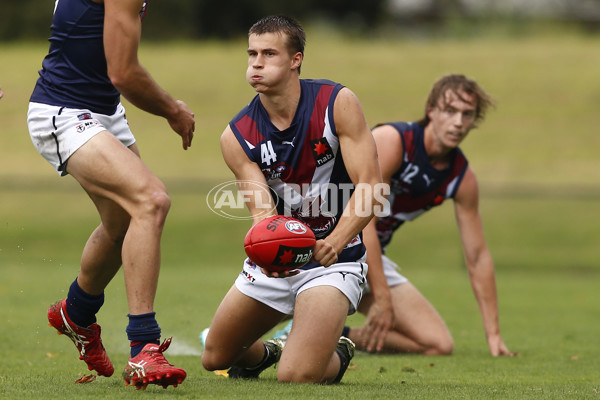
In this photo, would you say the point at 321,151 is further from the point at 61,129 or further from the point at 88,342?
the point at 88,342

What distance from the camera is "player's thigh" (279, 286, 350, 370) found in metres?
4.72

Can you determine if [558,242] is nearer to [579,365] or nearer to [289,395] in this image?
[579,365]

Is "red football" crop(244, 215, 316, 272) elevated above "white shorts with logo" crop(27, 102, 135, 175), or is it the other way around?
"white shorts with logo" crop(27, 102, 135, 175)

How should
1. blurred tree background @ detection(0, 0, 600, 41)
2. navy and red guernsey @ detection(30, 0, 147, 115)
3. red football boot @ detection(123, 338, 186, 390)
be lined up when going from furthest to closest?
blurred tree background @ detection(0, 0, 600, 41) → navy and red guernsey @ detection(30, 0, 147, 115) → red football boot @ detection(123, 338, 186, 390)

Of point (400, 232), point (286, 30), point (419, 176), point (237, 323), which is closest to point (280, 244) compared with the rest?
point (237, 323)

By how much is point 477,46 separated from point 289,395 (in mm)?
31981

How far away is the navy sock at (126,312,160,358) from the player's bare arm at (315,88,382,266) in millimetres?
984

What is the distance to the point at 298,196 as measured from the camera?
5004 mm

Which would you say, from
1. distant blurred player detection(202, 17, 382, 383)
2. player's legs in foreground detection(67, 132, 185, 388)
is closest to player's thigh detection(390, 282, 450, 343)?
distant blurred player detection(202, 17, 382, 383)

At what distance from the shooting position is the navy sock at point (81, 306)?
4809 mm

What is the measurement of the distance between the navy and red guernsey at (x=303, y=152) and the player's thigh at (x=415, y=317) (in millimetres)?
1968

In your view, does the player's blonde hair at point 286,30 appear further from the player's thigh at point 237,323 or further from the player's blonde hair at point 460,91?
the player's blonde hair at point 460,91

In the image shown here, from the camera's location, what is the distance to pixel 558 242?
17375 mm

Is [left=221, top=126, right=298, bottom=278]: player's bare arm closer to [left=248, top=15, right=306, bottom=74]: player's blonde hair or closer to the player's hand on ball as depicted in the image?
the player's hand on ball
